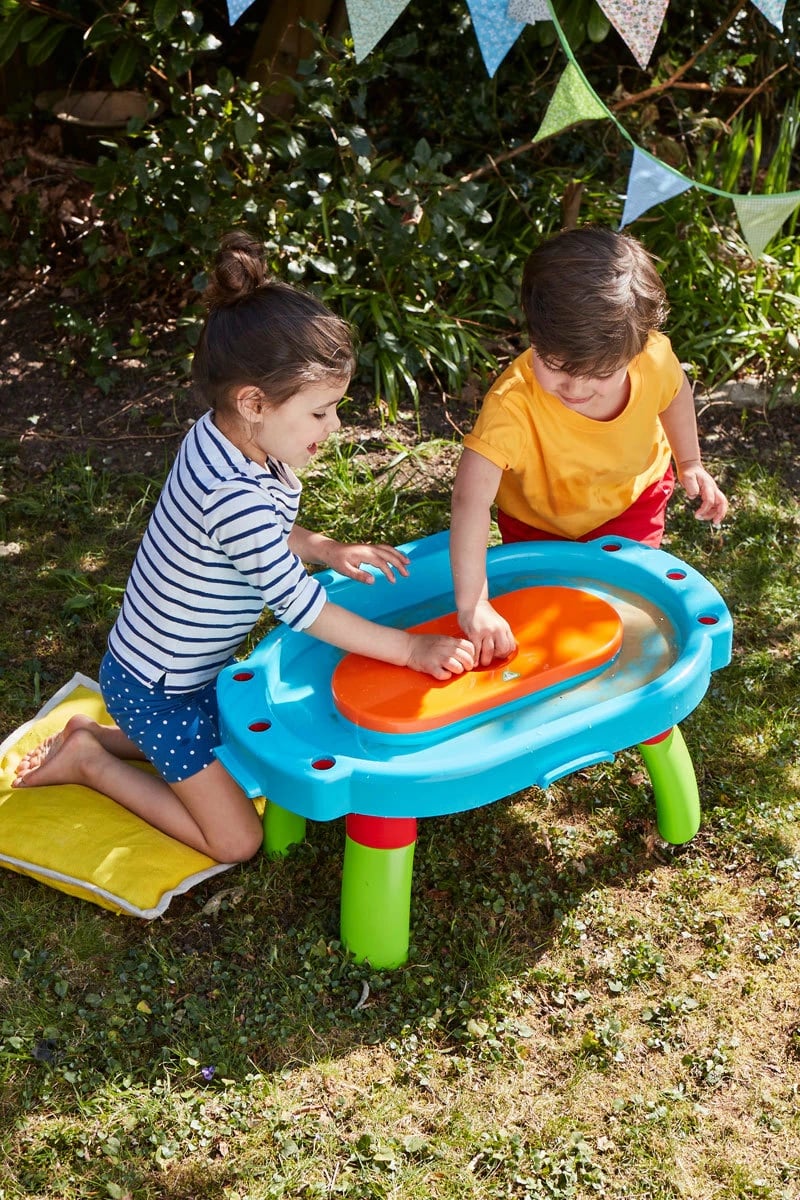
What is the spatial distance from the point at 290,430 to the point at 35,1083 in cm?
134

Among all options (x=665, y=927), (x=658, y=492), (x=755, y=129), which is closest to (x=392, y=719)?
(x=665, y=927)

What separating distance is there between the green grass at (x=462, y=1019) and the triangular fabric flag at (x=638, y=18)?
1.66 meters

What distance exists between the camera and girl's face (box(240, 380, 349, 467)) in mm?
2471

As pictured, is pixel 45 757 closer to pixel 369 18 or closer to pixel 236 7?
pixel 236 7

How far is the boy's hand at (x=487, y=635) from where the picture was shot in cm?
263

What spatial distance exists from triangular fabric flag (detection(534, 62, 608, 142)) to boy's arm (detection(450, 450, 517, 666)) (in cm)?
79

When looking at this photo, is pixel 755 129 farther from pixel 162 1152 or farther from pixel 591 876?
pixel 162 1152

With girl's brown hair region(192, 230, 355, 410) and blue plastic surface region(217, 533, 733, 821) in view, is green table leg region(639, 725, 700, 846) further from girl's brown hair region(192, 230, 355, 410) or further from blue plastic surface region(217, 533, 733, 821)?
girl's brown hair region(192, 230, 355, 410)

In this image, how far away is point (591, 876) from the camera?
283 centimetres

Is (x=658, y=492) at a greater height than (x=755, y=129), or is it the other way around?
(x=755, y=129)

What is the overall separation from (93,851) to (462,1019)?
0.91 meters

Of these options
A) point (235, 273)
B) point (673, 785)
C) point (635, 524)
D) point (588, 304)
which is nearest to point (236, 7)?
point (235, 273)

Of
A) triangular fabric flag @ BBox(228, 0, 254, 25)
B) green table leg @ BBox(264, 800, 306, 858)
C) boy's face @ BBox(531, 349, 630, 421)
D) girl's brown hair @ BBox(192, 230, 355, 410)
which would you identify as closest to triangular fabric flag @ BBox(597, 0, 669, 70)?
boy's face @ BBox(531, 349, 630, 421)

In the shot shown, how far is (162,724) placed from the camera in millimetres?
2758
